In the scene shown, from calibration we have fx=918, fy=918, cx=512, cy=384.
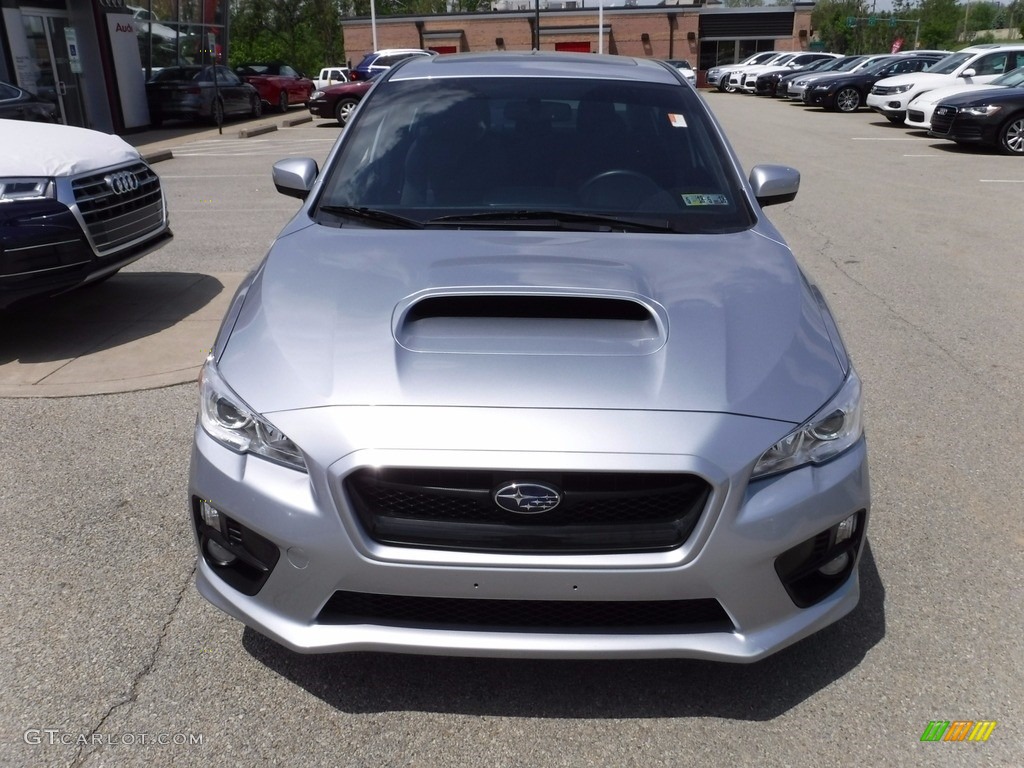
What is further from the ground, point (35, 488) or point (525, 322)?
point (525, 322)

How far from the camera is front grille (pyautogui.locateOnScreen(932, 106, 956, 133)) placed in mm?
16281

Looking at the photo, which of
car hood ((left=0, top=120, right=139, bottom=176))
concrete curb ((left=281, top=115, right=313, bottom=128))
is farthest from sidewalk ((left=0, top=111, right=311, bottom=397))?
concrete curb ((left=281, top=115, right=313, bottom=128))

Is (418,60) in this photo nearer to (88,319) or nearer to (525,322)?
(525,322)

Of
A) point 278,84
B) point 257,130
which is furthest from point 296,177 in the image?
point 278,84

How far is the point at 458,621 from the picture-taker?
2.39 metres

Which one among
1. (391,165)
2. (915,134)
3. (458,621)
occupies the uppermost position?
(391,165)

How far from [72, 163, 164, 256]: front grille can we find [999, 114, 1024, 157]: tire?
14548mm

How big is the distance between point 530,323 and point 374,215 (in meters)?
1.02

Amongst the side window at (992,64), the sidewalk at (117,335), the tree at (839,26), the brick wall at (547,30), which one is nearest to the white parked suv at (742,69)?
the brick wall at (547,30)

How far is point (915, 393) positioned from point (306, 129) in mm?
20711

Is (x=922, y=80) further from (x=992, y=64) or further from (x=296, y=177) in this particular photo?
(x=296, y=177)

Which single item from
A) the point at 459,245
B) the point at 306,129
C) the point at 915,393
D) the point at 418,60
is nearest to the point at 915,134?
the point at 306,129

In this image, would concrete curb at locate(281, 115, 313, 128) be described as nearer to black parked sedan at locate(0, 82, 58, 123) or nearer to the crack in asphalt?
black parked sedan at locate(0, 82, 58, 123)

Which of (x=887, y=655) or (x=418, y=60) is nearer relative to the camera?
(x=887, y=655)
